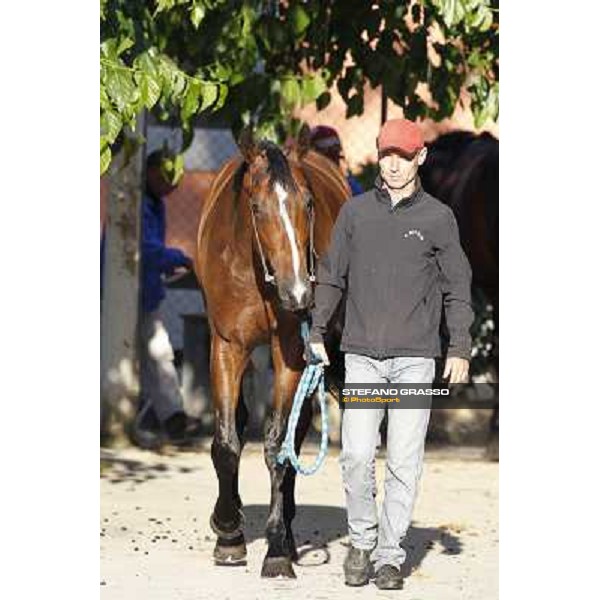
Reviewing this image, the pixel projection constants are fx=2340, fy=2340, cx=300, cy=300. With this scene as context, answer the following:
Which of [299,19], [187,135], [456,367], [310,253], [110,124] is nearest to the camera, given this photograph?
[456,367]

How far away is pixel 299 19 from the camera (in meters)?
11.8

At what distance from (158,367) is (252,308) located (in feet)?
16.2

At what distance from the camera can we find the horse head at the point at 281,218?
9.09 m

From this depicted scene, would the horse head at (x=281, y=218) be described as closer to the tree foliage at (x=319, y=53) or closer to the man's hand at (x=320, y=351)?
the man's hand at (x=320, y=351)

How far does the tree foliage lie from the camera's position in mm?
11516

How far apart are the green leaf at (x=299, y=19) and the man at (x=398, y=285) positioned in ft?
9.85

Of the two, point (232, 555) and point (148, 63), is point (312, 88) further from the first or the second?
point (232, 555)

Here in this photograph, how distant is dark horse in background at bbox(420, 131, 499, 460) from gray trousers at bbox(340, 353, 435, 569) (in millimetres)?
5125

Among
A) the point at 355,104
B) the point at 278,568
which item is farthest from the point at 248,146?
the point at 355,104

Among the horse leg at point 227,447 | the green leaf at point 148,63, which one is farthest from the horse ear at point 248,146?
the horse leg at point 227,447

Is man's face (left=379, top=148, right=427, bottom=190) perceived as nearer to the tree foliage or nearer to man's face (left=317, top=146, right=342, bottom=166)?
the tree foliage
